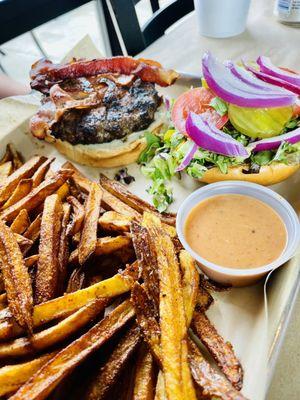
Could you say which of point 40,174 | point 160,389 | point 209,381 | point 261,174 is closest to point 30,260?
point 40,174

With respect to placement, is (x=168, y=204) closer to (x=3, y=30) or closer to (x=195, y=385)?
(x=195, y=385)

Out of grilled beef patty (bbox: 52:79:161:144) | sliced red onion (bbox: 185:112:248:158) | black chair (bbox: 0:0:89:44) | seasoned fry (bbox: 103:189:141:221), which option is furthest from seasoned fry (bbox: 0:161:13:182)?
black chair (bbox: 0:0:89:44)

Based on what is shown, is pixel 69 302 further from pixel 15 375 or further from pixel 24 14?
pixel 24 14

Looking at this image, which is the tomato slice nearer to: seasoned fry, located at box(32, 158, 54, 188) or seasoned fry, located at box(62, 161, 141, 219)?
seasoned fry, located at box(62, 161, 141, 219)

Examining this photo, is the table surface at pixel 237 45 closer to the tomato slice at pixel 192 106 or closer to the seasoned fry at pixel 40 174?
the tomato slice at pixel 192 106

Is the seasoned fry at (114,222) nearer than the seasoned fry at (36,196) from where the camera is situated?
Yes

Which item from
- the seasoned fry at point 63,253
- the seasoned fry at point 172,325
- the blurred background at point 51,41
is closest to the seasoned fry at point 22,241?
the seasoned fry at point 63,253
